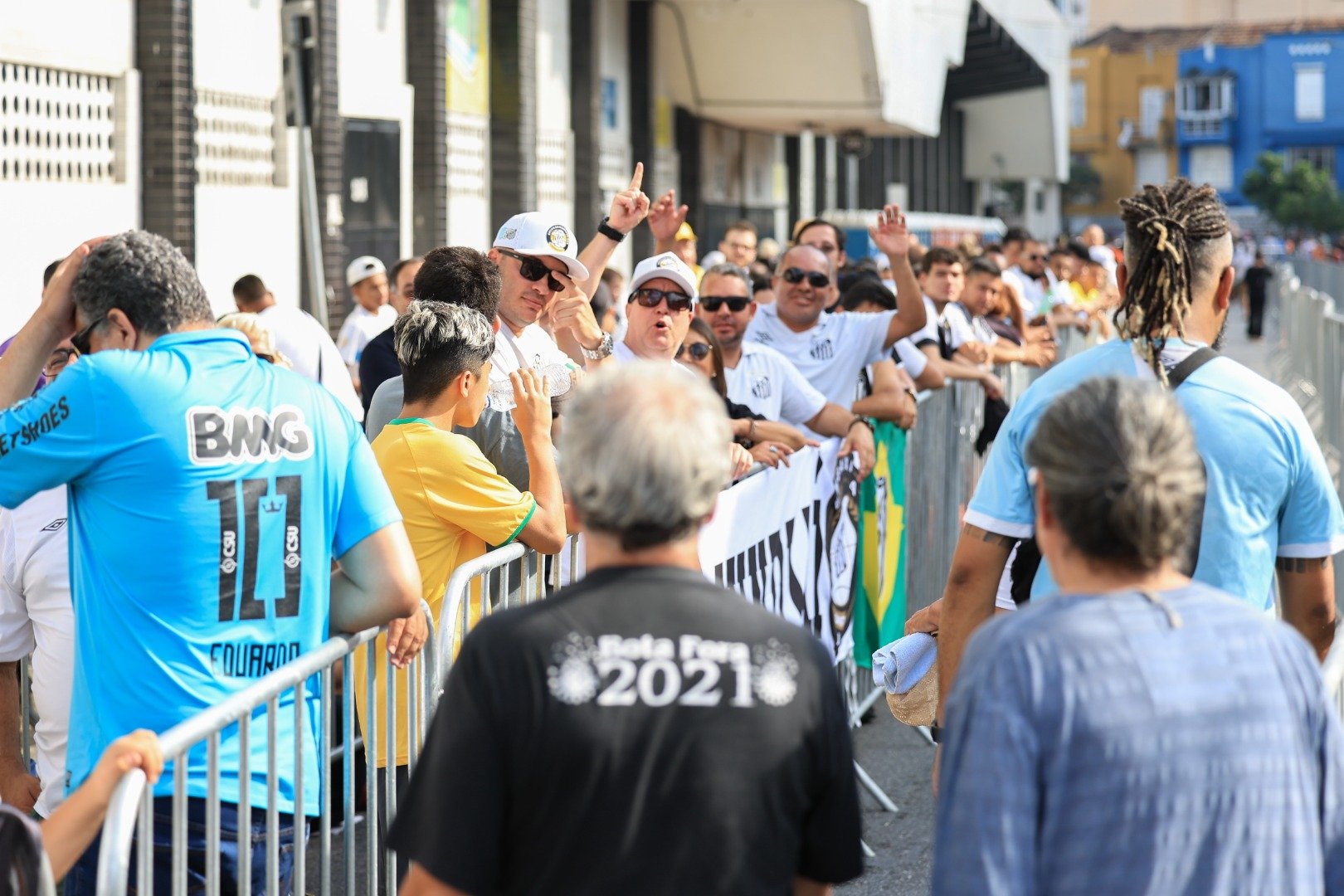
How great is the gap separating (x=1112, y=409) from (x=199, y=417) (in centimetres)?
177

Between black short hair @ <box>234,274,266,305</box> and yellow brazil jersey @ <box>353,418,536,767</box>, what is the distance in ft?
17.2

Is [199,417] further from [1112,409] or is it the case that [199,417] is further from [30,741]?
[30,741]

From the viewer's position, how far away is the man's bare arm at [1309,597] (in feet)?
11.7

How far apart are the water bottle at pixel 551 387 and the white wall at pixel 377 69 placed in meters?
8.65

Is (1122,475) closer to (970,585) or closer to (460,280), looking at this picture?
(970,585)

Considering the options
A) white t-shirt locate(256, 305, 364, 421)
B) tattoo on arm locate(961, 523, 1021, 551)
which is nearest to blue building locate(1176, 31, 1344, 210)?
white t-shirt locate(256, 305, 364, 421)

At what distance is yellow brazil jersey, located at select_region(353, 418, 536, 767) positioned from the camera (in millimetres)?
4383

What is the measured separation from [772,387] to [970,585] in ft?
11.5

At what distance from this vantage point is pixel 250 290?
9477mm

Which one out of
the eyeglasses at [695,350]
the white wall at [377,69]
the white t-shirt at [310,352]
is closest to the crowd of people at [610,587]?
the eyeglasses at [695,350]

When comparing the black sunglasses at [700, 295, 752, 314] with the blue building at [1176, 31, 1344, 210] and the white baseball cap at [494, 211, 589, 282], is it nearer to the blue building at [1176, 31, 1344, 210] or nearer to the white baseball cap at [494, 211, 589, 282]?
the white baseball cap at [494, 211, 589, 282]

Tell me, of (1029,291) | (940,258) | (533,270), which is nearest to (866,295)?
(940,258)

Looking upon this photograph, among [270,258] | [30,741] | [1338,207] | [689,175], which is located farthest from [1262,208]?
[30,741]

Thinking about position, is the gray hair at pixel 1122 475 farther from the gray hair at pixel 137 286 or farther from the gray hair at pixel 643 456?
the gray hair at pixel 137 286
